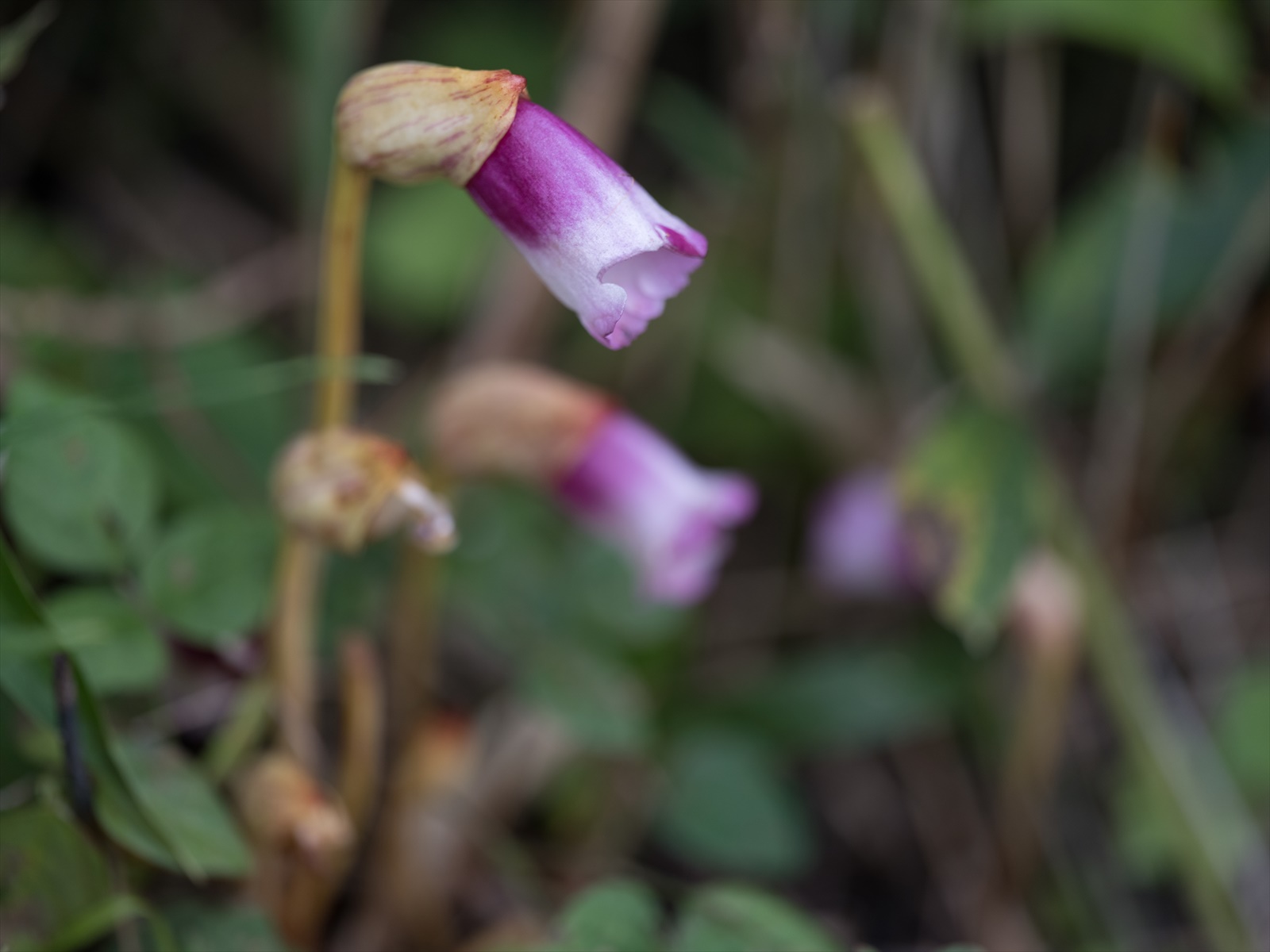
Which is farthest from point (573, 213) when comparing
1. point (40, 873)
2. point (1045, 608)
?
point (1045, 608)

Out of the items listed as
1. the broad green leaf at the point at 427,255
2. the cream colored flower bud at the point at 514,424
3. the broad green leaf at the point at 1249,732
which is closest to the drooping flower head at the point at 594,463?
the cream colored flower bud at the point at 514,424

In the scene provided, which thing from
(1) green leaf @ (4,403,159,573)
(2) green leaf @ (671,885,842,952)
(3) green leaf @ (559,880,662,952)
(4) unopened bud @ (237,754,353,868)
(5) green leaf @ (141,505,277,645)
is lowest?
(4) unopened bud @ (237,754,353,868)

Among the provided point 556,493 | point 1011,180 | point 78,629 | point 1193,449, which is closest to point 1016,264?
point 1011,180

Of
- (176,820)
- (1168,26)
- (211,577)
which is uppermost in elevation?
(1168,26)

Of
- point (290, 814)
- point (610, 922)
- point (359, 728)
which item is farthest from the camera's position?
point (359, 728)

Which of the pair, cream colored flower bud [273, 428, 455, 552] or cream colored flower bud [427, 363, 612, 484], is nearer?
cream colored flower bud [273, 428, 455, 552]

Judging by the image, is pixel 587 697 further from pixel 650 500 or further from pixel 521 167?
pixel 521 167

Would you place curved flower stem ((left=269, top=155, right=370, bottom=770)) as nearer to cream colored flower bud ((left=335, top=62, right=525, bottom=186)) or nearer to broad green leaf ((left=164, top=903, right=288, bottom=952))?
cream colored flower bud ((left=335, top=62, right=525, bottom=186))

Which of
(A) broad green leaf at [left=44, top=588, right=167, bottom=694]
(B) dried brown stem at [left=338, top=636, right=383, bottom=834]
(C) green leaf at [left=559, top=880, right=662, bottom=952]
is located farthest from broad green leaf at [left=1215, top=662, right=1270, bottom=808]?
(A) broad green leaf at [left=44, top=588, right=167, bottom=694]
